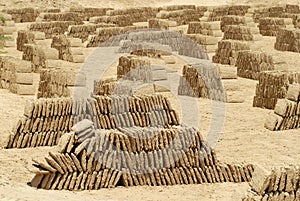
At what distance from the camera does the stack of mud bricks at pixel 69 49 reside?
1216 inches

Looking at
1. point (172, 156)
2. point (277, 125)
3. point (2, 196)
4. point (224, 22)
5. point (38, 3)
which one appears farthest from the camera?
point (38, 3)

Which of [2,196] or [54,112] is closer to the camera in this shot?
[2,196]

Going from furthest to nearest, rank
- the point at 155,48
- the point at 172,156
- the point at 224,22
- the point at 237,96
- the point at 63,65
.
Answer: the point at 224,22
the point at 155,48
the point at 63,65
the point at 237,96
the point at 172,156

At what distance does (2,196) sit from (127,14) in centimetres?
3604

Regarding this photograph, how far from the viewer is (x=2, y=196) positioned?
11172mm

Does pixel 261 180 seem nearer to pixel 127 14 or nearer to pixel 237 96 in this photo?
Answer: pixel 237 96

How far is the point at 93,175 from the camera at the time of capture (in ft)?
45.5

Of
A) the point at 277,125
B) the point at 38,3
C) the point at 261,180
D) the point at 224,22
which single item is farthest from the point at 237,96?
the point at 38,3

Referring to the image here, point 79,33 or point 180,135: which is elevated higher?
point 180,135

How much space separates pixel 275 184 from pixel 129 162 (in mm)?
3847

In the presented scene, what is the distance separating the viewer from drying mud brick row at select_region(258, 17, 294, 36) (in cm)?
3962

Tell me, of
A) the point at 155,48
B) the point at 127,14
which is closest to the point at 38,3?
the point at 127,14

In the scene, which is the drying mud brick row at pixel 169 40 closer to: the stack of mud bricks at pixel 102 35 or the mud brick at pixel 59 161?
the stack of mud bricks at pixel 102 35

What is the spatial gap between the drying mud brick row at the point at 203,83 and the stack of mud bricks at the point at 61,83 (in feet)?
15.2
